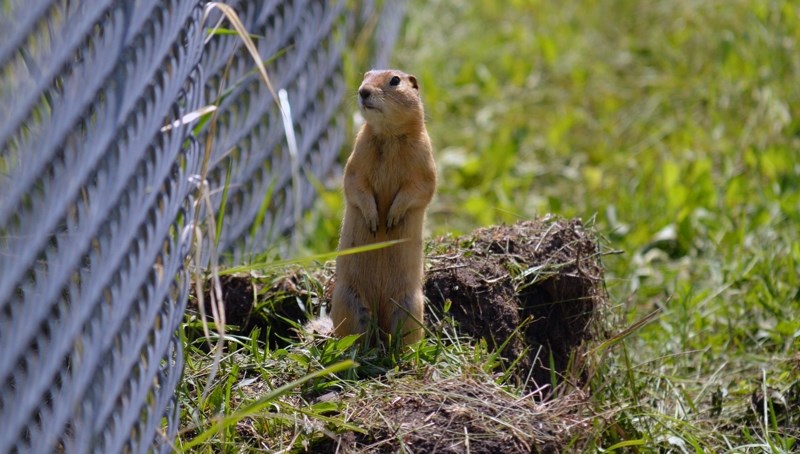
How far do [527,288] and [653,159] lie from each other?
106 inches

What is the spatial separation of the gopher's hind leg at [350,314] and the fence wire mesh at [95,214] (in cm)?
63

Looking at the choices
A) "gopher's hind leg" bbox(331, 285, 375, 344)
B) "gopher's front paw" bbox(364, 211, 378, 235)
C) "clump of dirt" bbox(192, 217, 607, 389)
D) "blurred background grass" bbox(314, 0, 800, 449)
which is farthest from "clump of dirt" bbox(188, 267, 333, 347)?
"blurred background grass" bbox(314, 0, 800, 449)

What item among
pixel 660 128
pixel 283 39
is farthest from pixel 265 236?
pixel 660 128

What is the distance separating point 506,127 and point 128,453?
4.48 m

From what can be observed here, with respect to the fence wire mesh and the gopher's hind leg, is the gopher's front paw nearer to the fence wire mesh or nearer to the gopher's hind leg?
the gopher's hind leg


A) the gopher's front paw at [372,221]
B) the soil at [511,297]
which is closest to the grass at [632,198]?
the soil at [511,297]

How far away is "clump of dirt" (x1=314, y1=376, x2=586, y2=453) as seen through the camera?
109 inches

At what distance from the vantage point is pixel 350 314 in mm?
3410

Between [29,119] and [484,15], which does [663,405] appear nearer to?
[29,119]

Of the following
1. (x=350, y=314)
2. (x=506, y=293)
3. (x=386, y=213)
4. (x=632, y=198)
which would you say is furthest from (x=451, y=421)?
(x=632, y=198)

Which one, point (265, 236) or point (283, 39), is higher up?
point (283, 39)

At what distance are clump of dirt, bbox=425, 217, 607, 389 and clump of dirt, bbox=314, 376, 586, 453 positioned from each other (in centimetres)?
52

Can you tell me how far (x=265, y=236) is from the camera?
473 cm

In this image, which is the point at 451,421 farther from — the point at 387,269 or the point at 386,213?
the point at 386,213
